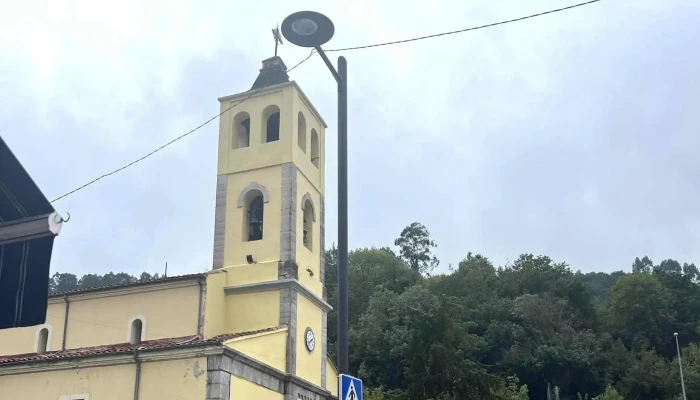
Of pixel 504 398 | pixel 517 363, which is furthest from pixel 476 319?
pixel 504 398

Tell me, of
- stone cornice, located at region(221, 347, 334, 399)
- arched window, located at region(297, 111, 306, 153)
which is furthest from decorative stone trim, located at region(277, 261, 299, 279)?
arched window, located at region(297, 111, 306, 153)

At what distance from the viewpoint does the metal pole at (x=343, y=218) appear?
10609 mm

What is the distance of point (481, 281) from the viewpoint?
73.9 metres

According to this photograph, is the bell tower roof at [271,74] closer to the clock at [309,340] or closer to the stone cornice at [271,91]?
the stone cornice at [271,91]

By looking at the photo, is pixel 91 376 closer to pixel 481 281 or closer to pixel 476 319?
pixel 476 319

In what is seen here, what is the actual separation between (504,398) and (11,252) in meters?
43.5

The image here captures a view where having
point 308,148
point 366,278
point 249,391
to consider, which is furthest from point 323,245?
point 366,278

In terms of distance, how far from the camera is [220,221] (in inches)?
1038

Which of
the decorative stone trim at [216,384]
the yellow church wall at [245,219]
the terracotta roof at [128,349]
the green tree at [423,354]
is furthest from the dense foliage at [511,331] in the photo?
the decorative stone trim at [216,384]

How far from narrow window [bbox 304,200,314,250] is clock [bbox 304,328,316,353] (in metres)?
3.12

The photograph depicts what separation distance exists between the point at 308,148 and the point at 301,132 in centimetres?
63

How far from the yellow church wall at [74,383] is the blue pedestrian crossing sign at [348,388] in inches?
432

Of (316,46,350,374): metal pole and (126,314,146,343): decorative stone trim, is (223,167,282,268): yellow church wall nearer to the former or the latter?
(126,314,146,343): decorative stone trim

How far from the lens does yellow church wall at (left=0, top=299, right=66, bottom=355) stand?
25500 mm
